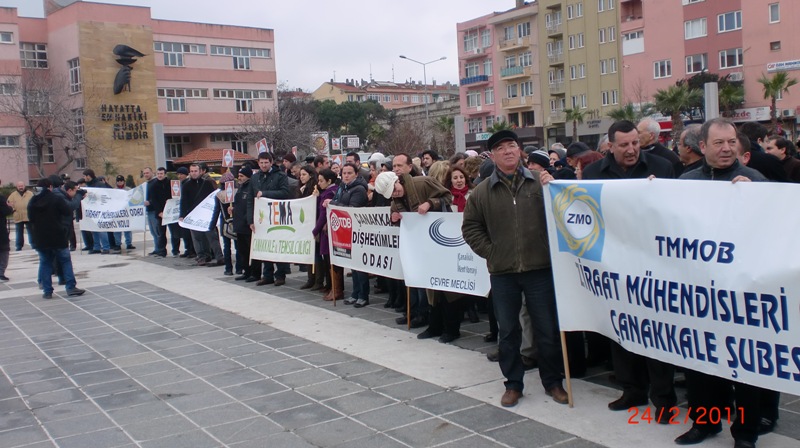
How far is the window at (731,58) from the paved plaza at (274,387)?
48.8 meters

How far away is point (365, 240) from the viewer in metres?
9.48

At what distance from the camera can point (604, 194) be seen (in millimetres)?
5121

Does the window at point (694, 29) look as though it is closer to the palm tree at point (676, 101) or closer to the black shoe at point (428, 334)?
the palm tree at point (676, 101)

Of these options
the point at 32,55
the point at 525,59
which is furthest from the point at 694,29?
the point at 32,55

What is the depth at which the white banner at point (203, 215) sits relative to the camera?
14570mm

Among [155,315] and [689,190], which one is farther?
[155,315]

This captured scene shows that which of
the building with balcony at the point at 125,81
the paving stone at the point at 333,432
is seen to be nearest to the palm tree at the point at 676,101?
the building with balcony at the point at 125,81

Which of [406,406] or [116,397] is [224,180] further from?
[406,406]

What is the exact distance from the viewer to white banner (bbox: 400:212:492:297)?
24.4ft

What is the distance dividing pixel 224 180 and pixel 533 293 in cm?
979

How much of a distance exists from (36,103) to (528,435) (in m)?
54.8

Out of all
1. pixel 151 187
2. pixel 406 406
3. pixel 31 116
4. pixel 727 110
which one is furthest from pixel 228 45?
pixel 406 406

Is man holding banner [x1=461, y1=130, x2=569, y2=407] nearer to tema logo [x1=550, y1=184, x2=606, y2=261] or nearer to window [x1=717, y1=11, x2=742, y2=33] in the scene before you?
tema logo [x1=550, y1=184, x2=606, y2=261]

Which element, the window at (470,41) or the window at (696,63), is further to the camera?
the window at (470,41)
